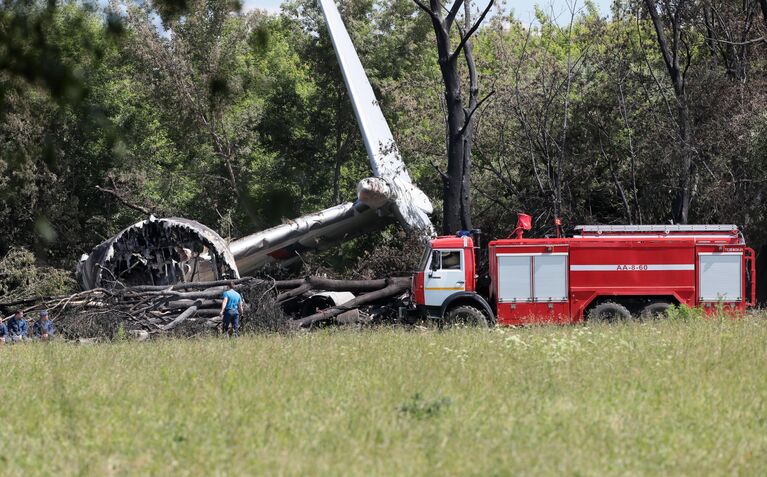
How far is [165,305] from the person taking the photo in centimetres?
2611

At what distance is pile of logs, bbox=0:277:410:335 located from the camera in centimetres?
2530

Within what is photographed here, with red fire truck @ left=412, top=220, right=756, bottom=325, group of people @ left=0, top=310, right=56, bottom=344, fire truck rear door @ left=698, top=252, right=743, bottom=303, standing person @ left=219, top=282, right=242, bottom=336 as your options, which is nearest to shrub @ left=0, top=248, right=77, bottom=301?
group of people @ left=0, top=310, right=56, bottom=344

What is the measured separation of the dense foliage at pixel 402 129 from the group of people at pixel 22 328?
14.3ft

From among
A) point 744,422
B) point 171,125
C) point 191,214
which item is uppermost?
point 171,125

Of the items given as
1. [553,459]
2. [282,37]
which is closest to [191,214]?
[282,37]

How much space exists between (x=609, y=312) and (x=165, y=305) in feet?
37.0

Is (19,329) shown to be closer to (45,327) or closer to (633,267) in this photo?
(45,327)

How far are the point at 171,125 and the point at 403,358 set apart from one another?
25990mm

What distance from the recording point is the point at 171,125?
39.2 metres

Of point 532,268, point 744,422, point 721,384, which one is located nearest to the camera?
point 744,422

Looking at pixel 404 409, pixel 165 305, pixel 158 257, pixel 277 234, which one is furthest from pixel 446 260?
pixel 404 409

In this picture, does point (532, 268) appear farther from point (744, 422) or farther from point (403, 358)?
point (744, 422)

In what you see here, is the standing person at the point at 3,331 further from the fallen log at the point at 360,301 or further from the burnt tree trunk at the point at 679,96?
the burnt tree trunk at the point at 679,96

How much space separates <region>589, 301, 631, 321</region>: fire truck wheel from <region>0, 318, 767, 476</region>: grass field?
627cm
